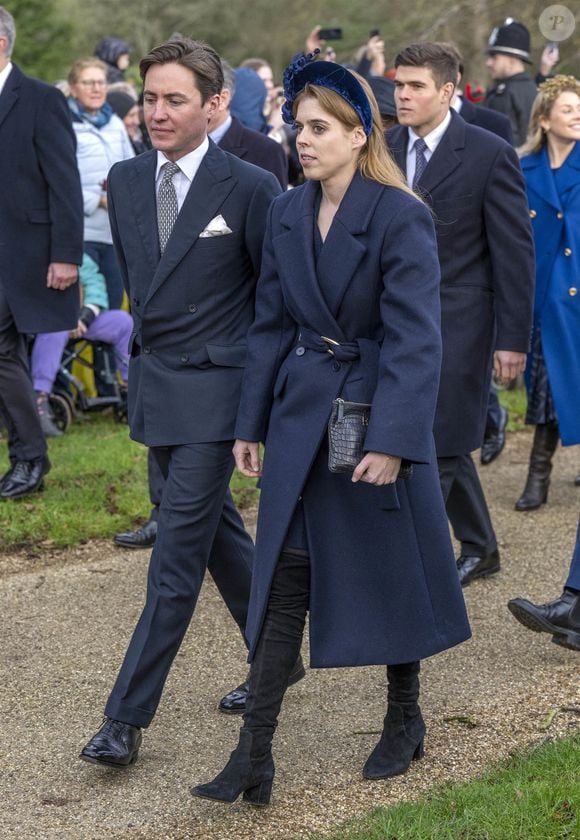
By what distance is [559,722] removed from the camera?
171 inches

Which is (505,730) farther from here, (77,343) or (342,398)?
(77,343)

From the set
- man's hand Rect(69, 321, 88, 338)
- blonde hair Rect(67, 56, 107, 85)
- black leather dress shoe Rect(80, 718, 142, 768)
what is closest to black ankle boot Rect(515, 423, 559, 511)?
man's hand Rect(69, 321, 88, 338)

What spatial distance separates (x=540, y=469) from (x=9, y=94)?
3.30 m

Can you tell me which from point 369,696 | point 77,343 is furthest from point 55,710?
point 77,343

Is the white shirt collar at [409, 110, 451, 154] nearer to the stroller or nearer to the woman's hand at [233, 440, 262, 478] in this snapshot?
the woman's hand at [233, 440, 262, 478]

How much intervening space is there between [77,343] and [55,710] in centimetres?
464

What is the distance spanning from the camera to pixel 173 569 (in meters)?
4.04

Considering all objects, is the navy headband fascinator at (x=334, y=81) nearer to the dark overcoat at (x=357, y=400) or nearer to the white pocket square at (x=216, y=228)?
the dark overcoat at (x=357, y=400)

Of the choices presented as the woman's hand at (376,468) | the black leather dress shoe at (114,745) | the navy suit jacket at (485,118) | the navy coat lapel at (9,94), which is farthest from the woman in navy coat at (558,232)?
the black leather dress shoe at (114,745)

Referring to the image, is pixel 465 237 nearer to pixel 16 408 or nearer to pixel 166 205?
pixel 166 205

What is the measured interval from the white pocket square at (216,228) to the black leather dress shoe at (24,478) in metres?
3.01

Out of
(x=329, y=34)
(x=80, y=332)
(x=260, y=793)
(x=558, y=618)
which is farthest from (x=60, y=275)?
(x=329, y=34)

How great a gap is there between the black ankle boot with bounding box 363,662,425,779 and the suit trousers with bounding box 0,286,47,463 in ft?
10.8

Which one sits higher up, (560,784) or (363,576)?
(363,576)
